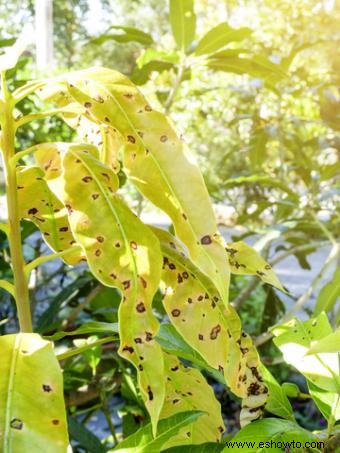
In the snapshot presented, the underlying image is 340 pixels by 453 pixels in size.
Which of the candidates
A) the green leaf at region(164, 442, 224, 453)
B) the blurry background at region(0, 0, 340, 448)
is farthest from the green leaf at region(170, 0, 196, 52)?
the green leaf at region(164, 442, 224, 453)

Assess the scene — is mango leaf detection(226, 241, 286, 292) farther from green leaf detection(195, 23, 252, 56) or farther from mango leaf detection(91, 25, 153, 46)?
mango leaf detection(91, 25, 153, 46)

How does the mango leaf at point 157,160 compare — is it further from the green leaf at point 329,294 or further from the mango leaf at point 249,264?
the green leaf at point 329,294

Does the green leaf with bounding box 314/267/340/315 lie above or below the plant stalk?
below

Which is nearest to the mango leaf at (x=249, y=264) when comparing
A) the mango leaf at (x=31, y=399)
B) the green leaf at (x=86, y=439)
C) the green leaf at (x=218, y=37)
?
the mango leaf at (x=31, y=399)

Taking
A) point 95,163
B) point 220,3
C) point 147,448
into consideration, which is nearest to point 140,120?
point 95,163

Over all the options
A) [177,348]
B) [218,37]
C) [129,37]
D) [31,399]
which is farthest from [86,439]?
[129,37]

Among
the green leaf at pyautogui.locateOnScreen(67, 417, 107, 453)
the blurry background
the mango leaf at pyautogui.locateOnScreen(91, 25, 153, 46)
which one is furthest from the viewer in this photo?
the mango leaf at pyautogui.locateOnScreen(91, 25, 153, 46)

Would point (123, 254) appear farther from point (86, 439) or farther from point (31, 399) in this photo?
point (86, 439)

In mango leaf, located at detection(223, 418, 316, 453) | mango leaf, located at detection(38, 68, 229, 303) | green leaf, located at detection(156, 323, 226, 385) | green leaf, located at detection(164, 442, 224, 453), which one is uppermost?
mango leaf, located at detection(38, 68, 229, 303)
